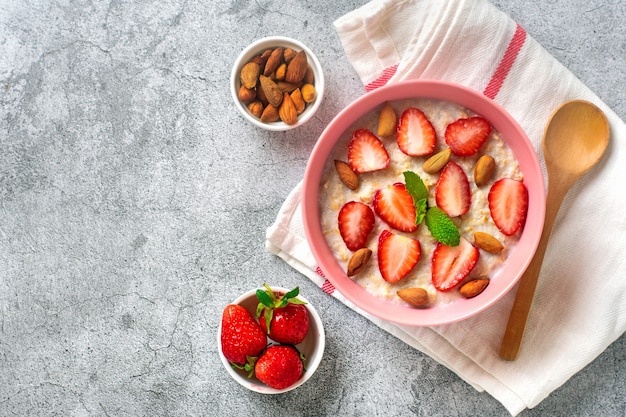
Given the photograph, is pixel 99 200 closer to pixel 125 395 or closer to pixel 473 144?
pixel 125 395

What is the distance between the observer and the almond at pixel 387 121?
4.66 feet

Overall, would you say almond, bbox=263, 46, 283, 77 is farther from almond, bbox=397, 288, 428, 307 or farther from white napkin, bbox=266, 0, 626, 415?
almond, bbox=397, 288, 428, 307

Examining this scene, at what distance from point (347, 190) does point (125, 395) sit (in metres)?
0.79

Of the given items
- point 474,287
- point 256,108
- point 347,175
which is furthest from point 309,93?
point 474,287

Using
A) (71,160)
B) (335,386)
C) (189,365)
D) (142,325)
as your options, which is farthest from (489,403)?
(71,160)

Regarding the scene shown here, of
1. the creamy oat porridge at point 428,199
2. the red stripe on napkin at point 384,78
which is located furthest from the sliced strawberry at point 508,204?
the red stripe on napkin at point 384,78

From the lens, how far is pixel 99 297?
164cm

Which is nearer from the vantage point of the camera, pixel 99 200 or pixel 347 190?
pixel 347 190

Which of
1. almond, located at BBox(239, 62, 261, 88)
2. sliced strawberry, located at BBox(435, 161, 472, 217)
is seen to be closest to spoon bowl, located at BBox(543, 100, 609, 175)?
sliced strawberry, located at BBox(435, 161, 472, 217)

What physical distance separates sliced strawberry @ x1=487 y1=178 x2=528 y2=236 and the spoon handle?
0.10 metres

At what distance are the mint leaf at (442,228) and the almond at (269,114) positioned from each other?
44cm

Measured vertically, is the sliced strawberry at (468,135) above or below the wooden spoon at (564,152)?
above

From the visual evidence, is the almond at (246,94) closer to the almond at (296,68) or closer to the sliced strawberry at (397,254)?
the almond at (296,68)

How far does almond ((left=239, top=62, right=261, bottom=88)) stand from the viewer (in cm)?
151
